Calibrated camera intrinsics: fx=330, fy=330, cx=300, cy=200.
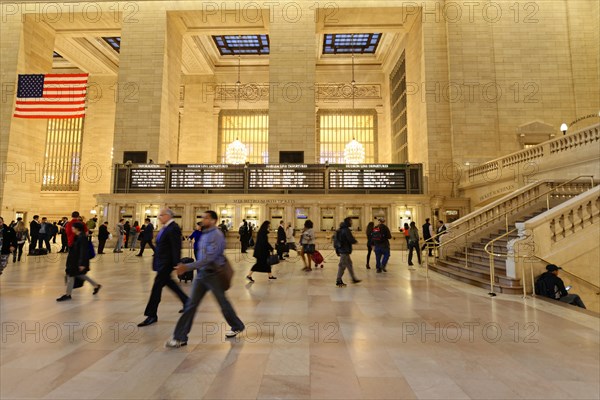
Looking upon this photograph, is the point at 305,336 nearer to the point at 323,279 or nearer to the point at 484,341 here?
the point at 484,341

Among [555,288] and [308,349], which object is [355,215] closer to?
[555,288]

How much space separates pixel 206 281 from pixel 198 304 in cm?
25

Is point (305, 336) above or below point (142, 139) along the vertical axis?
below

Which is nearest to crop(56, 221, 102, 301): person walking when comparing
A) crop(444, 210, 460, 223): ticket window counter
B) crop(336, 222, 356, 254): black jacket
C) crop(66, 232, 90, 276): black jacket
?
crop(66, 232, 90, 276): black jacket

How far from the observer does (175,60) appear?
2077 cm

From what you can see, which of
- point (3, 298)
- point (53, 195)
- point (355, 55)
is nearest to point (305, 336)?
point (3, 298)

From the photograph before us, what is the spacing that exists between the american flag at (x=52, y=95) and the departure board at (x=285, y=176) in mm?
8470

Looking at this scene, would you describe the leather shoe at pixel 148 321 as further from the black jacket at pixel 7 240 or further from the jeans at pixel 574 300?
the jeans at pixel 574 300

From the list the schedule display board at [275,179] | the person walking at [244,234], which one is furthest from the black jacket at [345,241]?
the schedule display board at [275,179]

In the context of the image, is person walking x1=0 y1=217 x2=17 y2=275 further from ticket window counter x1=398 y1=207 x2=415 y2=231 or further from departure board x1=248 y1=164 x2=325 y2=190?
ticket window counter x1=398 y1=207 x2=415 y2=231

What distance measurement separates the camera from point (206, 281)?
3.56 metres

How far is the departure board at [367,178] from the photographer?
1669 centimetres

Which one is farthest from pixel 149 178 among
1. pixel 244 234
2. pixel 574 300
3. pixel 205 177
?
pixel 574 300

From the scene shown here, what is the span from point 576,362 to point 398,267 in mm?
7335
